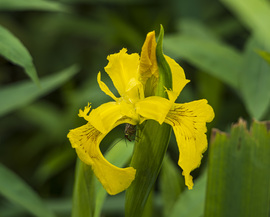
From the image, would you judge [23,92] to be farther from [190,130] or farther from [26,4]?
[190,130]

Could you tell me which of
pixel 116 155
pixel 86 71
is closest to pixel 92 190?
pixel 116 155

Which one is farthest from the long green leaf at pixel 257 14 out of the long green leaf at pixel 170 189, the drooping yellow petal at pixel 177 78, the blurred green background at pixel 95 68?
the drooping yellow petal at pixel 177 78

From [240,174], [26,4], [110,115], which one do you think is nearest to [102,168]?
[110,115]

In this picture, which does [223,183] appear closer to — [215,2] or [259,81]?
[259,81]

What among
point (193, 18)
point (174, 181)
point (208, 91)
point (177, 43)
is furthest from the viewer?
point (193, 18)

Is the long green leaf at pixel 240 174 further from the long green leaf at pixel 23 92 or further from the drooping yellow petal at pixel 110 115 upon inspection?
the long green leaf at pixel 23 92

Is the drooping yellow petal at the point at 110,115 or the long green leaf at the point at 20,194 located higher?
the drooping yellow petal at the point at 110,115

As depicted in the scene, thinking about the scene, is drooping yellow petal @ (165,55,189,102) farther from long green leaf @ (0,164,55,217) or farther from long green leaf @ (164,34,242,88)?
long green leaf @ (164,34,242,88)
